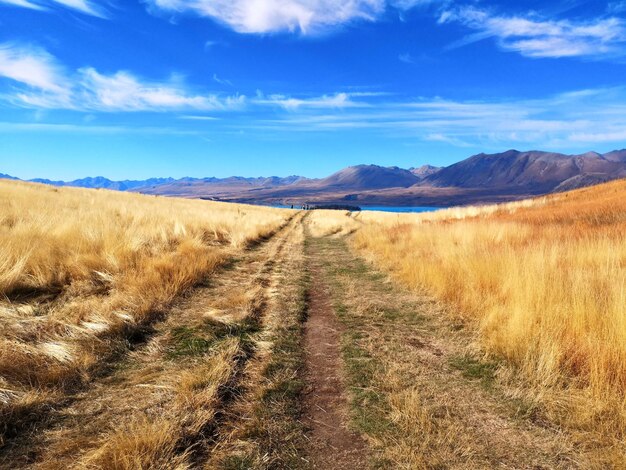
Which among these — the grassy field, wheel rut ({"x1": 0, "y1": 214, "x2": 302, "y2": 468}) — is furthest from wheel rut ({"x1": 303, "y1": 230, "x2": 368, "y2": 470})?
wheel rut ({"x1": 0, "y1": 214, "x2": 302, "y2": 468})

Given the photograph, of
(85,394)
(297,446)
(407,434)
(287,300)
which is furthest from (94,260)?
(407,434)

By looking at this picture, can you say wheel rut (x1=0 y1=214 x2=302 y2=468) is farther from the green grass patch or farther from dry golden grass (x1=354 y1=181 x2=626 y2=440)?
dry golden grass (x1=354 y1=181 x2=626 y2=440)

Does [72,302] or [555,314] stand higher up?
[72,302]

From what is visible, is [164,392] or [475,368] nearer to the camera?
[164,392]

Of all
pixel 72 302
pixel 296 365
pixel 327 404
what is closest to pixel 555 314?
pixel 327 404

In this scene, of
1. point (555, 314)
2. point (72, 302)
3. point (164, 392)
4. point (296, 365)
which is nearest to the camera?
point (164, 392)

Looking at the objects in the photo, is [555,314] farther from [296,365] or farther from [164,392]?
[164,392]

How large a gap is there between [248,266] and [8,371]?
7.05 metres

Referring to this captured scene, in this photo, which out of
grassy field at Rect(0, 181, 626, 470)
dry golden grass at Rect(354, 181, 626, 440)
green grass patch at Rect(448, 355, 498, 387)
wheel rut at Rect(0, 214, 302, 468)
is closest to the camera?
wheel rut at Rect(0, 214, 302, 468)

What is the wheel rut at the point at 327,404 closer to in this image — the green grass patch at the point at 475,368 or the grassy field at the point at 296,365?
the grassy field at the point at 296,365

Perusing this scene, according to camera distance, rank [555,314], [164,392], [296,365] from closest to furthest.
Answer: [164,392] < [296,365] < [555,314]

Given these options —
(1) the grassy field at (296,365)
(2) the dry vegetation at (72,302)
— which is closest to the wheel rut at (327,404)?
(1) the grassy field at (296,365)

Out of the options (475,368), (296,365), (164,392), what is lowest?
(475,368)

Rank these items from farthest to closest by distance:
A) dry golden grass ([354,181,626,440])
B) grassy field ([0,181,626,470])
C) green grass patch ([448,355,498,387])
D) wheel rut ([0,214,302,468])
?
green grass patch ([448,355,498,387])
dry golden grass ([354,181,626,440])
grassy field ([0,181,626,470])
wheel rut ([0,214,302,468])
